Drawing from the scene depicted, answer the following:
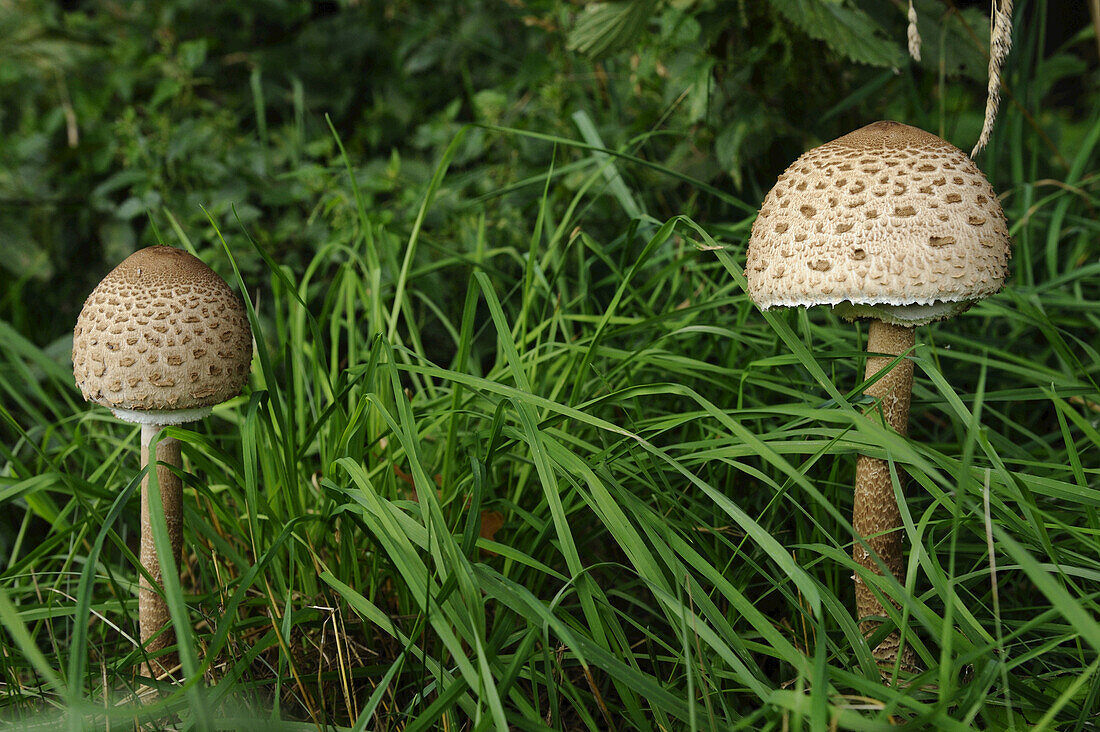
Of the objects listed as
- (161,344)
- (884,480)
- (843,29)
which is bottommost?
(884,480)

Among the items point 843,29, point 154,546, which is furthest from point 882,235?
point 154,546

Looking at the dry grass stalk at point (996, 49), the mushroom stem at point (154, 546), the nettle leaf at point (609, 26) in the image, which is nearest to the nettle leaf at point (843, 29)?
the nettle leaf at point (609, 26)

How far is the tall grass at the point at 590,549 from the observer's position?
1285 mm

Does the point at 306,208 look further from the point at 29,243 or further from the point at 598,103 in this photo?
the point at 598,103

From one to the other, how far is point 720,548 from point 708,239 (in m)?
0.68

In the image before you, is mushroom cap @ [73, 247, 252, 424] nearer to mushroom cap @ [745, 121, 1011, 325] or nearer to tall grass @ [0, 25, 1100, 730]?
tall grass @ [0, 25, 1100, 730]

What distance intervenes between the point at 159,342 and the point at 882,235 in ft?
4.34

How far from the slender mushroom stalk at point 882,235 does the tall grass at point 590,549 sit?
12 cm

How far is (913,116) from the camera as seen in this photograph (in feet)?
10.4

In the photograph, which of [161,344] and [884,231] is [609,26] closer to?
[884,231]

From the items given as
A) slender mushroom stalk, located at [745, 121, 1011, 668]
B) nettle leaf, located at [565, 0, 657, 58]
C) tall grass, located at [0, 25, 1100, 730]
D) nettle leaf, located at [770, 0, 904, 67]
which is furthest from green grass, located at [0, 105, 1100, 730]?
nettle leaf, located at [770, 0, 904, 67]

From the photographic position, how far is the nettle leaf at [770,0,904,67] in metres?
2.05

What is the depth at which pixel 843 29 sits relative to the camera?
2094 millimetres

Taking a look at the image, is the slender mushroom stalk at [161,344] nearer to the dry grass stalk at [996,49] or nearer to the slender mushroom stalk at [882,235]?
the slender mushroom stalk at [882,235]
